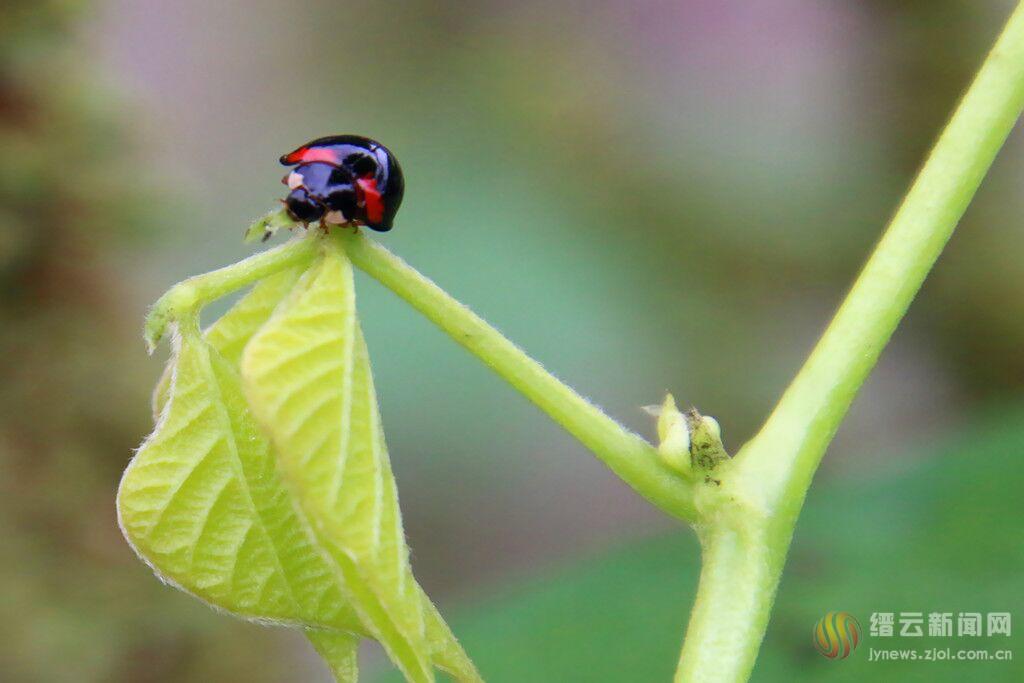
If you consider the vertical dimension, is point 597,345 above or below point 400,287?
above

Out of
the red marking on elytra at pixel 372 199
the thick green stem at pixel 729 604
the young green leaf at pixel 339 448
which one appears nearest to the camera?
the young green leaf at pixel 339 448

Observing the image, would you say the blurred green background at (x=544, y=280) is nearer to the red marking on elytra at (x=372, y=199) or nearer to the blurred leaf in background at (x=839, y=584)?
the blurred leaf in background at (x=839, y=584)

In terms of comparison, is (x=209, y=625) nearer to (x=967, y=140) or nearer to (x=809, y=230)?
(x=967, y=140)

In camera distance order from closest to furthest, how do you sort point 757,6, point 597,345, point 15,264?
1. point 15,264
2. point 597,345
3. point 757,6

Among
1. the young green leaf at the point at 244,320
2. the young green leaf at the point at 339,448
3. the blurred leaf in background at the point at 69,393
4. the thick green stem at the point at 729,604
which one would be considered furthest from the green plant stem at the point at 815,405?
the blurred leaf in background at the point at 69,393

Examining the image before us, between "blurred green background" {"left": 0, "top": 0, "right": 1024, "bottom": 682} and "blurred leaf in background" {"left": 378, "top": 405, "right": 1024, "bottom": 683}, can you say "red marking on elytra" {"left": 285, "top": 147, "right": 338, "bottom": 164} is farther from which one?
"blurred leaf in background" {"left": 378, "top": 405, "right": 1024, "bottom": 683}

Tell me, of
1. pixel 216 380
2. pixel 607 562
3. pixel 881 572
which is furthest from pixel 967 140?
pixel 607 562

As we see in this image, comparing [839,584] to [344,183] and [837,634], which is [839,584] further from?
[344,183]
